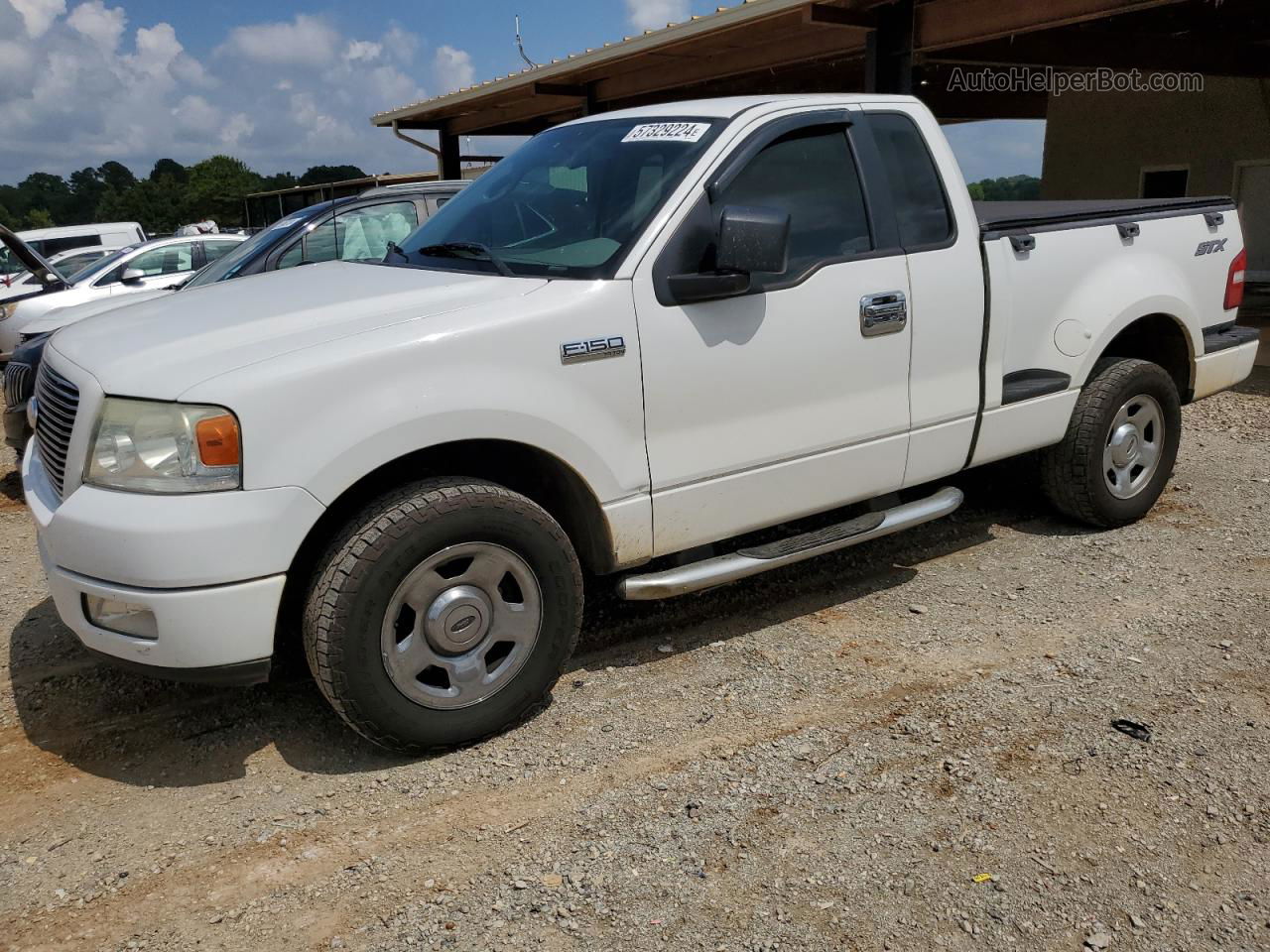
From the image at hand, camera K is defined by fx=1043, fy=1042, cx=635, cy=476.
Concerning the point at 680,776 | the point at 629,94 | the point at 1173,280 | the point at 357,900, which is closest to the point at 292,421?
the point at 357,900

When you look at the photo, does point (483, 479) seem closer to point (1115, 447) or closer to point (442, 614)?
point (442, 614)

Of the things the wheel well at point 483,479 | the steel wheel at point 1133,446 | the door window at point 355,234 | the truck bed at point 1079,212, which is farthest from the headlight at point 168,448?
the door window at point 355,234

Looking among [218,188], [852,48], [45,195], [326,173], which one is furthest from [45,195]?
[852,48]

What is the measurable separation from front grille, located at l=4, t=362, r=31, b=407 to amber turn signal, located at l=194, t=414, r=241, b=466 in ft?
13.3

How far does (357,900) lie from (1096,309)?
4127 millimetres

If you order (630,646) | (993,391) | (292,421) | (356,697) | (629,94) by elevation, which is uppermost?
(629,94)

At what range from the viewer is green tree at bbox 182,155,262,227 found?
112519 millimetres

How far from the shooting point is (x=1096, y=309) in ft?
16.2

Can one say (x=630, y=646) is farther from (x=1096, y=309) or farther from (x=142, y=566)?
(x=1096, y=309)

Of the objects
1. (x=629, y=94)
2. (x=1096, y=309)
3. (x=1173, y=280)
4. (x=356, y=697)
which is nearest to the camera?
(x=356, y=697)

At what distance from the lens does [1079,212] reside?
5.06 metres

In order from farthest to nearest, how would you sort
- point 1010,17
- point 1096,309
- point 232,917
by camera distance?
point 1010,17 < point 1096,309 < point 232,917

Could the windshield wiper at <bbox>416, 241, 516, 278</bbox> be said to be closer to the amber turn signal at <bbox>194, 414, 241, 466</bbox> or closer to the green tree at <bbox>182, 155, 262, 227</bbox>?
the amber turn signal at <bbox>194, 414, 241, 466</bbox>
